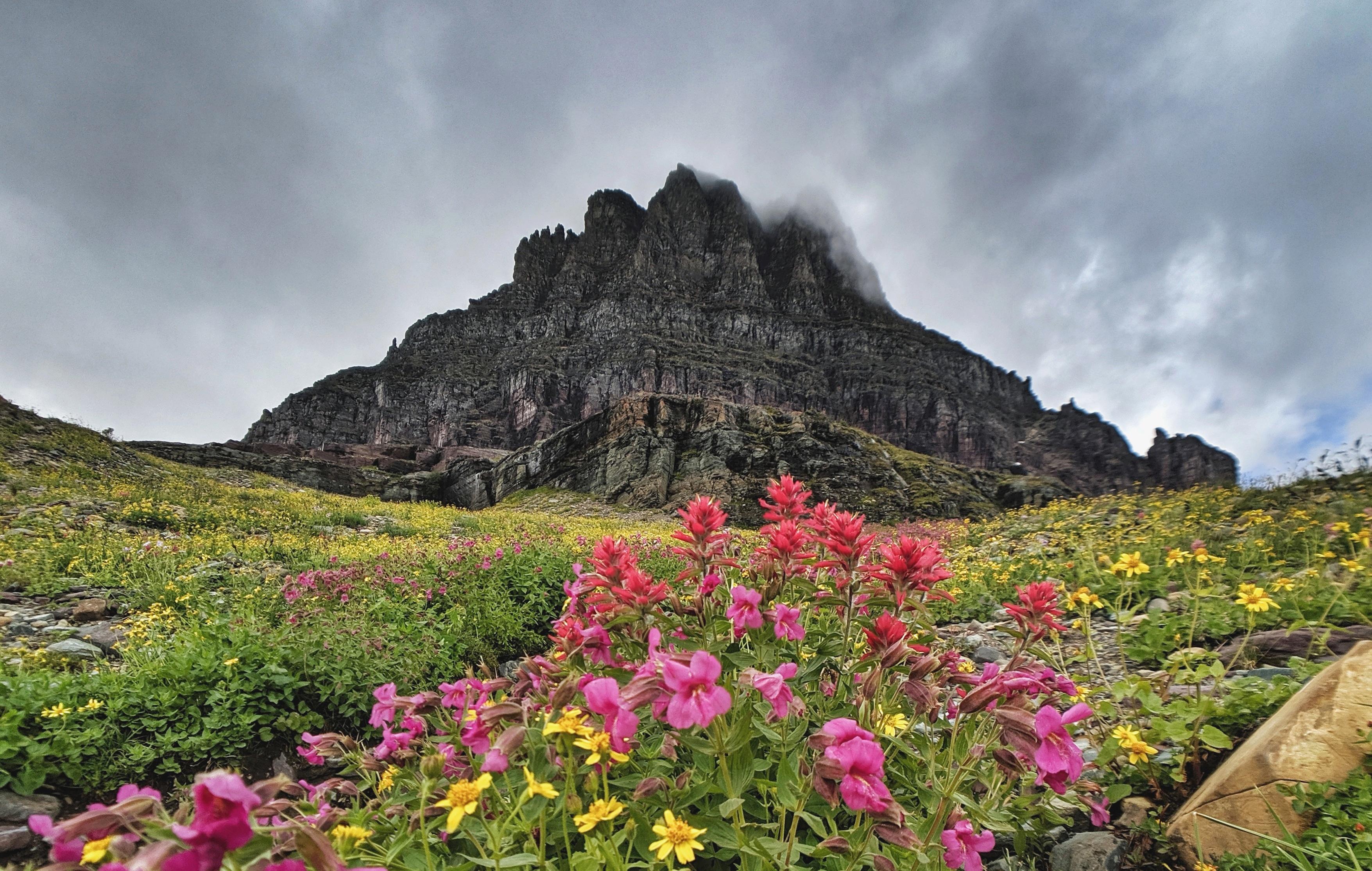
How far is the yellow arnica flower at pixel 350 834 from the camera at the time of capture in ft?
4.48

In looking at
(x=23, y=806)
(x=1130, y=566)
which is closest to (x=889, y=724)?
(x=1130, y=566)

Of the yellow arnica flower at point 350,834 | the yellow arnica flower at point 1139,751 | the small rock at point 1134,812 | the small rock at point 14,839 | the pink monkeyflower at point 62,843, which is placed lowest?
the small rock at point 14,839

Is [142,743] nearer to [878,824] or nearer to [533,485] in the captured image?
[878,824]

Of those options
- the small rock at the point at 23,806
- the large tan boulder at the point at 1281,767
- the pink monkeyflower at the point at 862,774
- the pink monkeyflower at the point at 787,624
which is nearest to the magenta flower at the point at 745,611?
the pink monkeyflower at the point at 787,624

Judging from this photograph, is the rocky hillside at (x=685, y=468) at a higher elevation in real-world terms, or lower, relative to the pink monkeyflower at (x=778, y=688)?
higher

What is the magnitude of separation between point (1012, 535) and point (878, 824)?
471 inches

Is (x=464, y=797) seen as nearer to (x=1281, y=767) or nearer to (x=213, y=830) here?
(x=213, y=830)

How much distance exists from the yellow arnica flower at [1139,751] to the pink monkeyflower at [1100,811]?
0.73 ft

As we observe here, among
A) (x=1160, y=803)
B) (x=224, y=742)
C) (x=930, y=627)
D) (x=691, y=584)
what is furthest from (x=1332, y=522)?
(x=224, y=742)

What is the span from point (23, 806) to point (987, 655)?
6.74 metres

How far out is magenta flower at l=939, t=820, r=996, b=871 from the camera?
1.59 meters

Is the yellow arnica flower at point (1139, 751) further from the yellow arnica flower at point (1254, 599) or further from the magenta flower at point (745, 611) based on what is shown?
the magenta flower at point (745, 611)

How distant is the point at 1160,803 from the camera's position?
2.36 meters

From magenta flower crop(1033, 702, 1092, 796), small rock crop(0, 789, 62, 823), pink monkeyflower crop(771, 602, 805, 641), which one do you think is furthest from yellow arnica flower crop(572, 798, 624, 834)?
small rock crop(0, 789, 62, 823)
